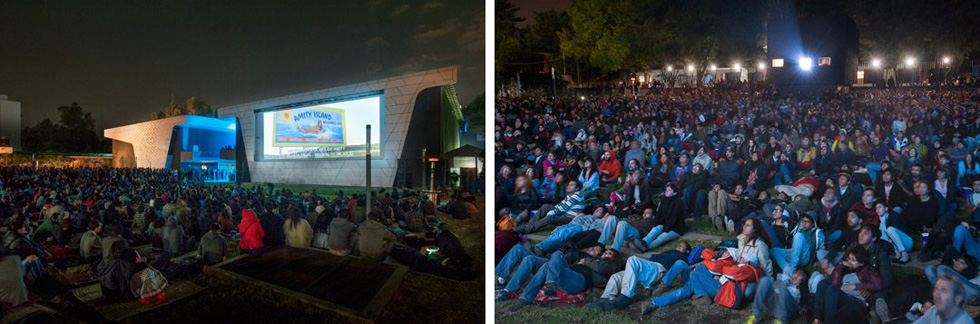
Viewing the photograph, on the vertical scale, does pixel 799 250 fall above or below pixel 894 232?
below

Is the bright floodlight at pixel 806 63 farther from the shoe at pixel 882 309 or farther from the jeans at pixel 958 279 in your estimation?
the shoe at pixel 882 309

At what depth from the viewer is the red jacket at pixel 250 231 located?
3.68m

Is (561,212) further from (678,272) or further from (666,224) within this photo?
(678,272)

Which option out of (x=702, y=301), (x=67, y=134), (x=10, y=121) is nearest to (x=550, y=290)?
(x=702, y=301)

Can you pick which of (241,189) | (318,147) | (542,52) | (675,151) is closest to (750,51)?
(675,151)

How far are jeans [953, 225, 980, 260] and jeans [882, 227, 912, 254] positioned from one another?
23 centimetres

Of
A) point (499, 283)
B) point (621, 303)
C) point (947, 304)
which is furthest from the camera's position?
point (499, 283)

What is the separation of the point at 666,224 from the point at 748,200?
54 cm

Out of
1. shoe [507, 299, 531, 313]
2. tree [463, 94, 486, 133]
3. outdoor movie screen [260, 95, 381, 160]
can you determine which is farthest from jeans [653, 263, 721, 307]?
outdoor movie screen [260, 95, 381, 160]

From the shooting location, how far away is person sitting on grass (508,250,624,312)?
3314mm

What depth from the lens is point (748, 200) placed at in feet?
11.5

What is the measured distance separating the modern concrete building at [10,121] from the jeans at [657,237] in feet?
13.1

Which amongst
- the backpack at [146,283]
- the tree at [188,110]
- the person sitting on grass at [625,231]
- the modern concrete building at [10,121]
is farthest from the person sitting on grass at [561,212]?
the modern concrete building at [10,121]

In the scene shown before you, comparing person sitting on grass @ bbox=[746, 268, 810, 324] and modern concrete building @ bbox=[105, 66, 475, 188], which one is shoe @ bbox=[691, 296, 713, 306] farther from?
modern concrete building @ bbox=[105, 66, 475, 188]
